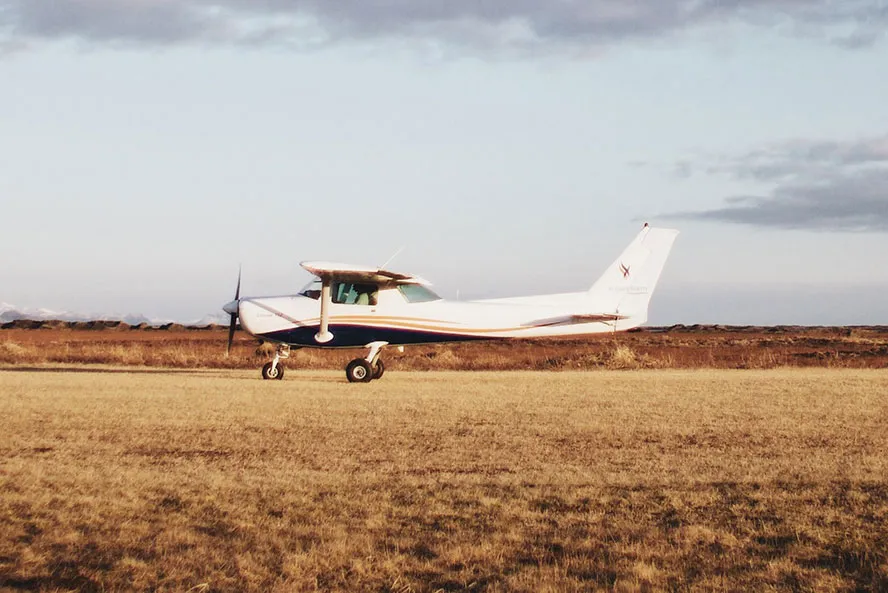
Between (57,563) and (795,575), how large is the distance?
17.0 ft

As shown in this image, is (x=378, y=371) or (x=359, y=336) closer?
(x=359, y=336)

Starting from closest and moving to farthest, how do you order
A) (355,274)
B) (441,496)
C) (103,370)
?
(441,496)
(355,274)
(103,370)

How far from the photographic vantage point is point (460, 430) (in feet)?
48.1

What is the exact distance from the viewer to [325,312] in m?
26.7

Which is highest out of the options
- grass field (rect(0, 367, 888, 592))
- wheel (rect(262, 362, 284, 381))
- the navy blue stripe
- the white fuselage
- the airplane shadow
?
the white fuselage

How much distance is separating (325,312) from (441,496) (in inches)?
703

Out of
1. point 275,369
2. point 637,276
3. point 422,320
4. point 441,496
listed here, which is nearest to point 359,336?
point 422,320

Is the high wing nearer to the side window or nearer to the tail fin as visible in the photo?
the side window

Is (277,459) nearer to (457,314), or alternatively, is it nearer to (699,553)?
(699,553)

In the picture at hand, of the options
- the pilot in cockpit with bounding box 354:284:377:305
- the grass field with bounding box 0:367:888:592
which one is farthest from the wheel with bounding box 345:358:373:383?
the grass field with bounding box 0:367:888:592

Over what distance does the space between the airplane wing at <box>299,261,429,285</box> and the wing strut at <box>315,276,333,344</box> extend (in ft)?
0.88

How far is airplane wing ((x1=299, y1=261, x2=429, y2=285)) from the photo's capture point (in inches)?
977

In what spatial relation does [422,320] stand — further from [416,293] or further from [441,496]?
[441,496]

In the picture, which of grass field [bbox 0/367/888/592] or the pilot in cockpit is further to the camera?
the pilot in cockpit
